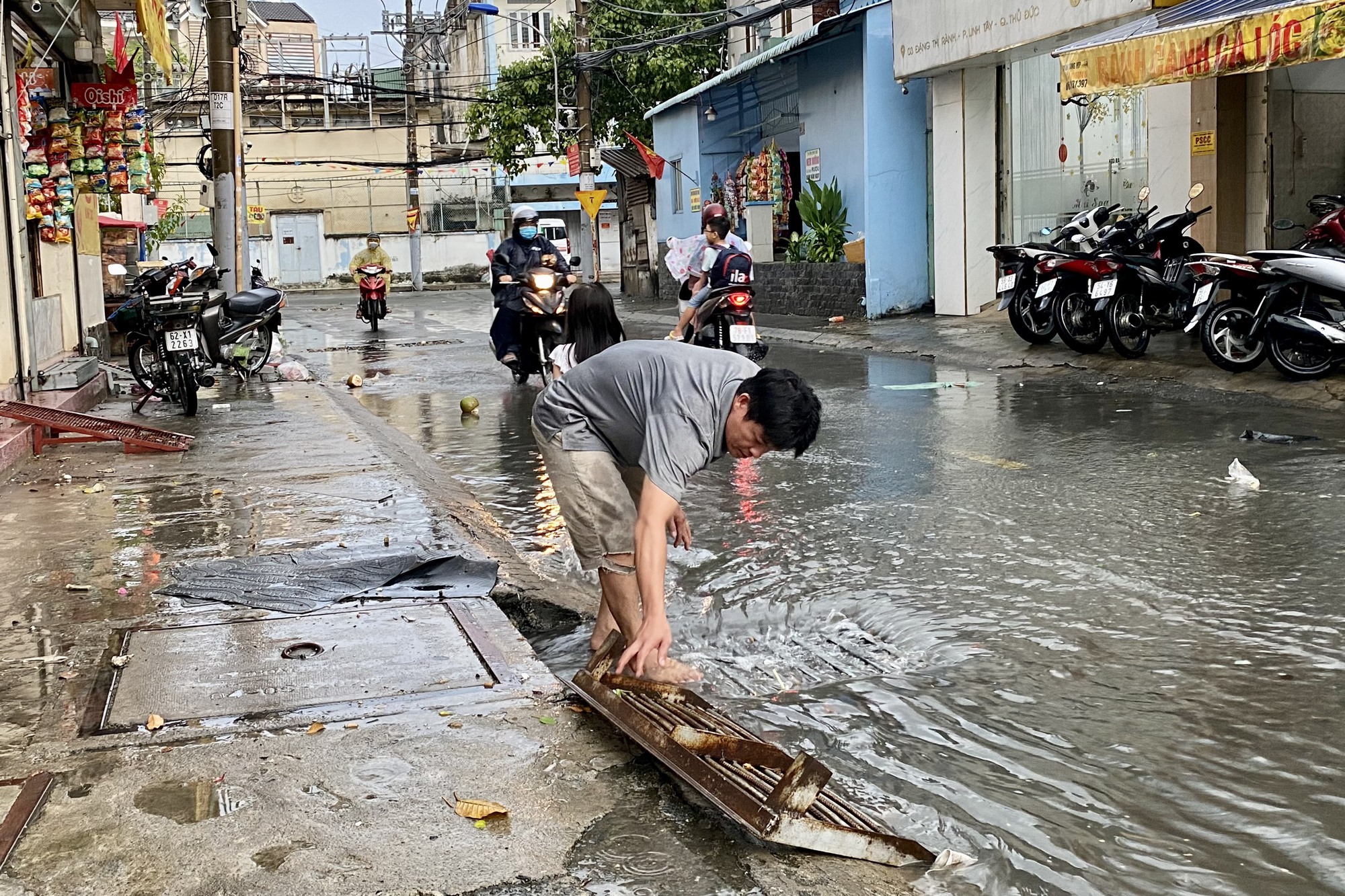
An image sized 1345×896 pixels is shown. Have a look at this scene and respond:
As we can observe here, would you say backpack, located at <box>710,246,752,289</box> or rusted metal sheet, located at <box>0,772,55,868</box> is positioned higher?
backpack, located at <box>710,246,752,289</box>

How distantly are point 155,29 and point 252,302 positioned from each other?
116 inches

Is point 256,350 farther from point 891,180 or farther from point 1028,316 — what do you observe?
point 891,180

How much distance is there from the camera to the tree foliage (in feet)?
108

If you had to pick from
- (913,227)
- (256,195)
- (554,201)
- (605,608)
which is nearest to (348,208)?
(256,195)

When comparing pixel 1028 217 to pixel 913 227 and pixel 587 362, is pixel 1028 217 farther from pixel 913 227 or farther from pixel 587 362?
pixel 587 362

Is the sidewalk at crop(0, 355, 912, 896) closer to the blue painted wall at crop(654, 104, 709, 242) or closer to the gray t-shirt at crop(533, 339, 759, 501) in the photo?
the gray t-shirt at crop(533, 339, 759, 501)

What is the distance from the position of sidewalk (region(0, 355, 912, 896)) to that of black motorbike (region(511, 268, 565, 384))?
7.45m

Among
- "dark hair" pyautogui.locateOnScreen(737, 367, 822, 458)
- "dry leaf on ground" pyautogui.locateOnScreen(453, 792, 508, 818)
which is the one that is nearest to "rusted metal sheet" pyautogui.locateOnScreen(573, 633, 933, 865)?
"dry leaf on ground" pyautogui.locateOnScreen(453, 792, 508, 818)

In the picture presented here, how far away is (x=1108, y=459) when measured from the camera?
320 inches

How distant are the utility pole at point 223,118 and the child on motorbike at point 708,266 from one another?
17.7 feet

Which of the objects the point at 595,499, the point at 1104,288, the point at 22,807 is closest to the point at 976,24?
the point at 1104,288

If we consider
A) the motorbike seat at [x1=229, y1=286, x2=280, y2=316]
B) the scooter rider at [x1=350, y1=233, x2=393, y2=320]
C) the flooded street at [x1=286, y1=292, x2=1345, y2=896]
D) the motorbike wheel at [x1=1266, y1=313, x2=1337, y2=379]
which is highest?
the scooter rider at [x1=350, y1=233, x2=393, y2=320]

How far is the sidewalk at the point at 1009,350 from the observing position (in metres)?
10.7

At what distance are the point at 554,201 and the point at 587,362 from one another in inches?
1953
